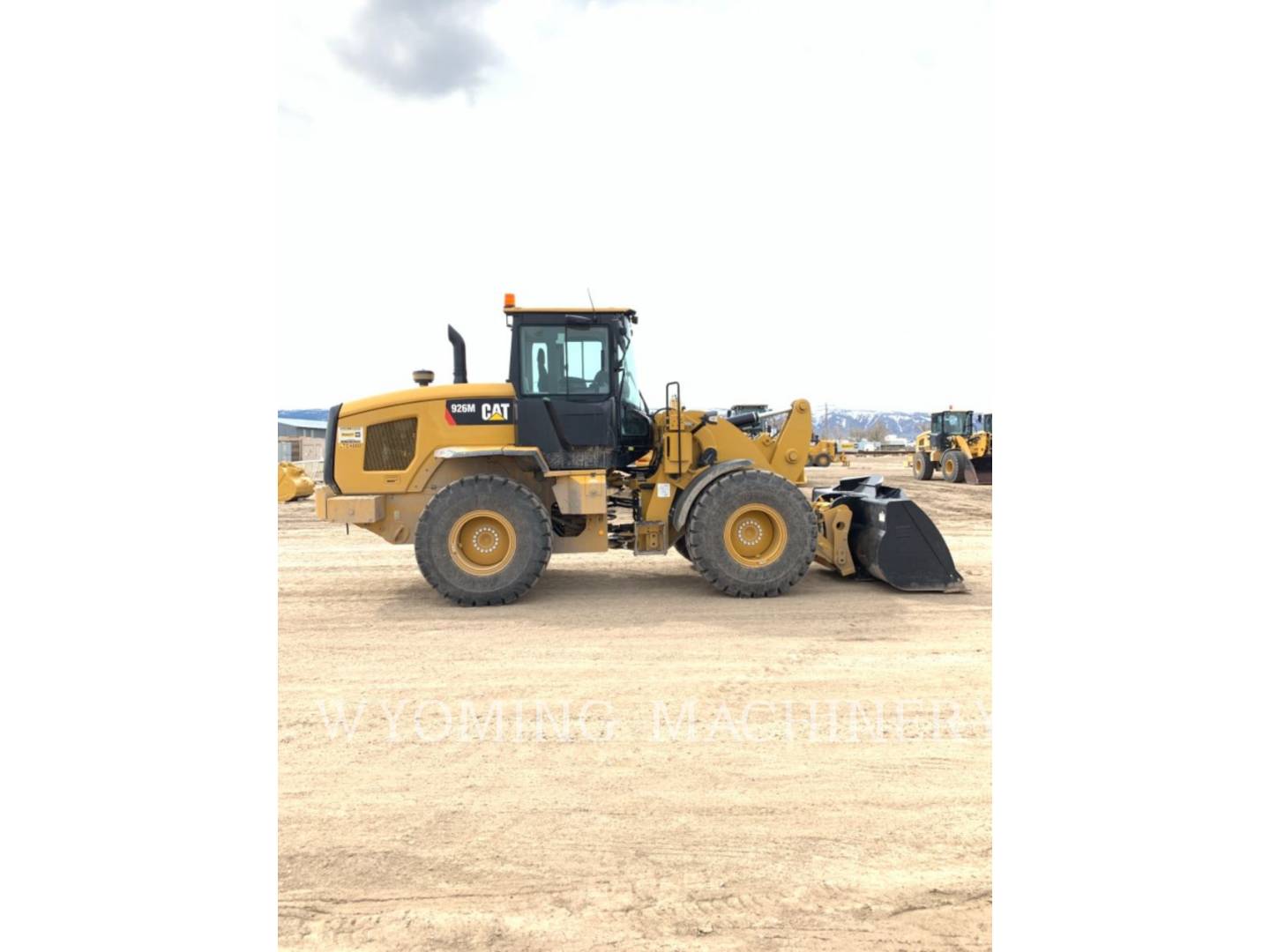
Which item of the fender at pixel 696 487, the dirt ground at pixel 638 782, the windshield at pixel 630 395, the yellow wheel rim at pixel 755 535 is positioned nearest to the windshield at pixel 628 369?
the windshield at pixel 630 395

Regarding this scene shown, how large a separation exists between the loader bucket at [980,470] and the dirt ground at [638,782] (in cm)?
1801

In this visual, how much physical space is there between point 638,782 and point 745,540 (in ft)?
13.3

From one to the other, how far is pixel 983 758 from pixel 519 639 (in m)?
3.32

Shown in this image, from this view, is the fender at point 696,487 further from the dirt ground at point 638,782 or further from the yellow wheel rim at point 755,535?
the dirt ground at point 638,782

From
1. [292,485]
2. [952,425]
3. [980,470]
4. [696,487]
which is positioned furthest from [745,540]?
[952,425]

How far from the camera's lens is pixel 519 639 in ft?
18.3

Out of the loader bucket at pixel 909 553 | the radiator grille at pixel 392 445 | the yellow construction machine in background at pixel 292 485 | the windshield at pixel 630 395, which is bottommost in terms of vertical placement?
the loader bucket at pixel 909 553

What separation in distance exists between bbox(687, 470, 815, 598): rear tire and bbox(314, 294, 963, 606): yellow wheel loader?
1 cm

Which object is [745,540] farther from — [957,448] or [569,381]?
[957,448]

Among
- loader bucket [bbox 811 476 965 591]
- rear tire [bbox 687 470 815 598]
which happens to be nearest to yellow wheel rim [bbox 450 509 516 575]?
rear tire [bbox 687 470 815 598]

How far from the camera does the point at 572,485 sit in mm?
7035

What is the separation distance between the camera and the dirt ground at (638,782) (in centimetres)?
236

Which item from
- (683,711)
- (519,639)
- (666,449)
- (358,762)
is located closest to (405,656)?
(519,639)

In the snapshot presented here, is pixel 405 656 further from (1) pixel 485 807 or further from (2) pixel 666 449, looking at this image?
(2) pixel 666 449
